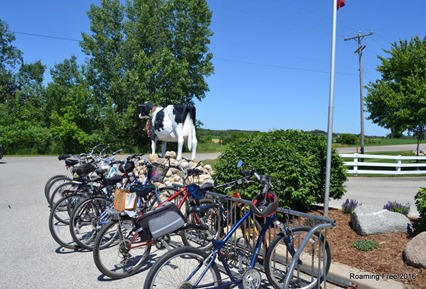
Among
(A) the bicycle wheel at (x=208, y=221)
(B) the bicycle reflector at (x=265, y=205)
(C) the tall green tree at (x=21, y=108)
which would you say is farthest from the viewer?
(C) the tall green tree at (x=21, y=108)

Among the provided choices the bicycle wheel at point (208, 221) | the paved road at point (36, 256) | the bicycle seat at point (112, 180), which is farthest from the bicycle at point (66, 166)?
the bicycle wheel at point (208, 221)

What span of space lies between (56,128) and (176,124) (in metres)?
20.7

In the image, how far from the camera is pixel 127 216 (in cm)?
436

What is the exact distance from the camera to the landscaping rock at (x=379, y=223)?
5109mm

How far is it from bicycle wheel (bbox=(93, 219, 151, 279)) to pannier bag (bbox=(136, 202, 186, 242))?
0.94 metres

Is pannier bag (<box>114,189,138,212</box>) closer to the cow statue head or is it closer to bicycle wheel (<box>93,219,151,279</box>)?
bicycle wheel (<box>93,219,151,279</box>)

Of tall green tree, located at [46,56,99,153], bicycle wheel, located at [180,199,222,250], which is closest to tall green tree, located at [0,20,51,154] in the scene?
tall green tree, located at [46,56,99,153]

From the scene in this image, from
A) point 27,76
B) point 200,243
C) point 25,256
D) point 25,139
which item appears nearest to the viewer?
point 25,256

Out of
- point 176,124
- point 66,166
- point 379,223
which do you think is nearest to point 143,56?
point 176,124

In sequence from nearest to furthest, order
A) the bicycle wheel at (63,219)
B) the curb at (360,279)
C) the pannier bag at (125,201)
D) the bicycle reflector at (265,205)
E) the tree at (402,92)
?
the bicycle reflector at (265,205)
the curb at (360,279)
the pannier bag at (125,201)
the bicycle wheel at (63,219)
the tree at (402,92)

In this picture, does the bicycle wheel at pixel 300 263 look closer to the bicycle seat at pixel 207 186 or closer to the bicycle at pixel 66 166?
the bicycle seat at pixel 207 186

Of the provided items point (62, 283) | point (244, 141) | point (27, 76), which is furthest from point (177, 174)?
point (27, 76)

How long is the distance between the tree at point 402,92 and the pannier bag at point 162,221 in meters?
18.1

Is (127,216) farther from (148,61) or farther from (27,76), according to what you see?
(27,76)
